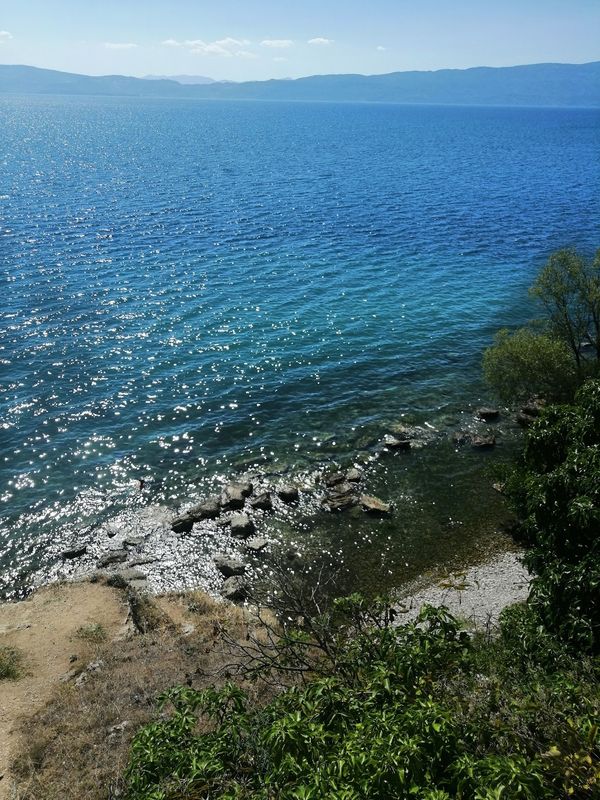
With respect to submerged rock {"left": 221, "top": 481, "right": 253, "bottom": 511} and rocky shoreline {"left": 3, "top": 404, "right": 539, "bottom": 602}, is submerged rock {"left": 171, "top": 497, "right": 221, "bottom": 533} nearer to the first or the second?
rocky shoreline {"left": 3, "top": 404, "right": 539, "bottom": 602}

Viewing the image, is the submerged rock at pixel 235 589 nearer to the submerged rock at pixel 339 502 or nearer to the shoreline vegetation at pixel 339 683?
the shoreline vegetation at pixel 339 683

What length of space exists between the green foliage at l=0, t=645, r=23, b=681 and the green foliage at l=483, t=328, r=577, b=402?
129 ft

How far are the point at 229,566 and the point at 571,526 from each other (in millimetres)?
21587

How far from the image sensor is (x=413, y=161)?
594 feet

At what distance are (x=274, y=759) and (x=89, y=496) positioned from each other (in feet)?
107

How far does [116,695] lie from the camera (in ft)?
83.6

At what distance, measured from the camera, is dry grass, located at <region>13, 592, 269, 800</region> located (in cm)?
2111

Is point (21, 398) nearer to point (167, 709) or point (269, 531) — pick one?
point (269, 531)

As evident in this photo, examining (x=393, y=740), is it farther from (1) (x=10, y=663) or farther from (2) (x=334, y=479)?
(2) (x=334, y=479)

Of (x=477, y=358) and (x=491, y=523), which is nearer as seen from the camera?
(x=491, y=523)

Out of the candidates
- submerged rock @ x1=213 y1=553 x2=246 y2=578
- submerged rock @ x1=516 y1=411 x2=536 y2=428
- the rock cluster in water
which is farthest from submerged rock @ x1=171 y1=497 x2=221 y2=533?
submerged rock @ x1=516 y1=411 x2=536 y2=428

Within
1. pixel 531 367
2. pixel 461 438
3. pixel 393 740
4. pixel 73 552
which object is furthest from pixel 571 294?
pixel 393 740

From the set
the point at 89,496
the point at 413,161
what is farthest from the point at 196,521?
the point at 413,161

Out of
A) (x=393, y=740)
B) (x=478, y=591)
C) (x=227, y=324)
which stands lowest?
(x=478, y=591)
